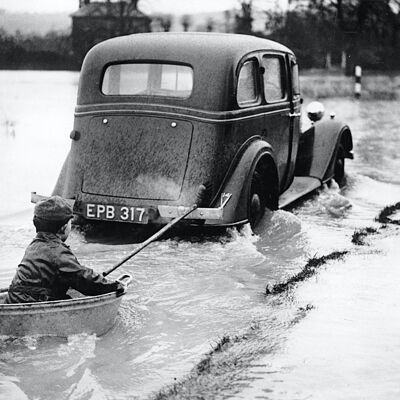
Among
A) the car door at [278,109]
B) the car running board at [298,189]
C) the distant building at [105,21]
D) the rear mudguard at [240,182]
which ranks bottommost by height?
the car running board at [298,189]

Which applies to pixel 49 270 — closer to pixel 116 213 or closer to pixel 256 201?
pixel 116 213

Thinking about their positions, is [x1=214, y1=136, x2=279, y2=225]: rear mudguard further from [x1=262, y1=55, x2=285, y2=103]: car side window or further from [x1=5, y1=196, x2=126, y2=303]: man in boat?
[x1=5, y1=196, x2=126, y2=303]: man in boat

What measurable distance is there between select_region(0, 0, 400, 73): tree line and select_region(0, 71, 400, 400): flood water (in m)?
17.6

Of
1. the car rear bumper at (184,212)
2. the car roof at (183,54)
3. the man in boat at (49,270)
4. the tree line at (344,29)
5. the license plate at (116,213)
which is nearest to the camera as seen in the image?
the man in boat at (49,270)

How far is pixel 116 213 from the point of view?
710 centimetres

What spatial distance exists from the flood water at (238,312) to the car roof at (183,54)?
57.5 inches

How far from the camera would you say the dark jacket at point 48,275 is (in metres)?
4.74

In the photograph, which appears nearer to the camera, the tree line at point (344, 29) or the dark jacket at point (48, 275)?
the dark jacket at point (48, 275)

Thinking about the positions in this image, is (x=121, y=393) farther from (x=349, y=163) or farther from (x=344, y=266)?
(x=349, y=163)

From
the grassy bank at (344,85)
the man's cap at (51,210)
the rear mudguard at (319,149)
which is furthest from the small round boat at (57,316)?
the grassy bank at (344,85)

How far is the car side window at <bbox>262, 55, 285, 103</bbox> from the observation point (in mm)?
8156

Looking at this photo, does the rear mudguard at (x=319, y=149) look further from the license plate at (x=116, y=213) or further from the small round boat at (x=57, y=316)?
the small round boat at (x=57, y=316)

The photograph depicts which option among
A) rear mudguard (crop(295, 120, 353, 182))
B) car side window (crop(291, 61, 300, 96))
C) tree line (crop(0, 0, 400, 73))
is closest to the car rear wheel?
rear mudguard (crop(295, 120, 353, 182))

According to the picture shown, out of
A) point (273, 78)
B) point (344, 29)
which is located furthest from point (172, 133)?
point (344, 29)
